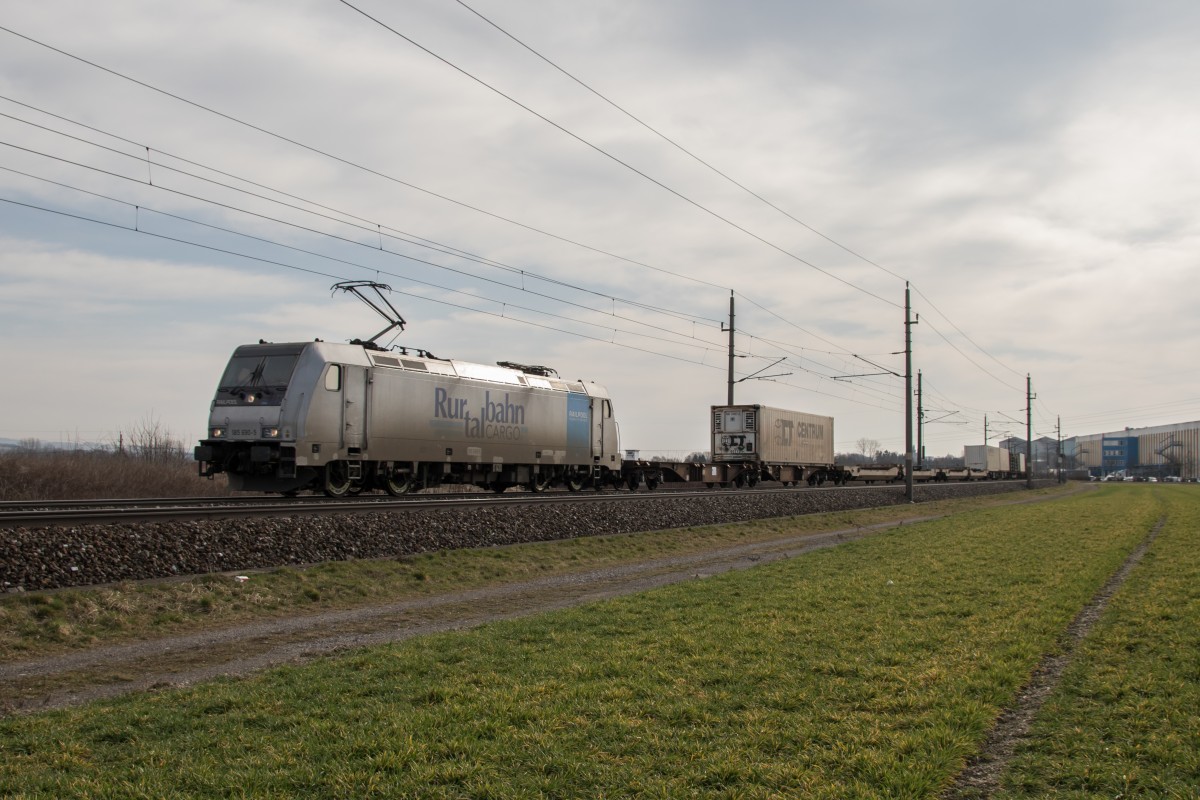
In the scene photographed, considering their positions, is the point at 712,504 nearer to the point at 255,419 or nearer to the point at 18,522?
the point at 255,419

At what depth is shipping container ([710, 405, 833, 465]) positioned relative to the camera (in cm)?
4647

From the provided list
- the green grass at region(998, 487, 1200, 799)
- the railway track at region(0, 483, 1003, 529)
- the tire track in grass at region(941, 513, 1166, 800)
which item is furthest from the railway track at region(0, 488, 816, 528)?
the green grass at region(998, 487, 1200, 799)

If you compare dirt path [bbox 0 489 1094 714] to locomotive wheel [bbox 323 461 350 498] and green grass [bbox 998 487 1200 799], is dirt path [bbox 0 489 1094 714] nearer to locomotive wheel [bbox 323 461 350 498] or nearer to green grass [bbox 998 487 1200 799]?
green grass [bbox 998 487 1200 799]

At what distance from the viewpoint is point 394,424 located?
24328 mm

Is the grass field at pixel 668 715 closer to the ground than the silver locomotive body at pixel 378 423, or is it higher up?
closer to the ground

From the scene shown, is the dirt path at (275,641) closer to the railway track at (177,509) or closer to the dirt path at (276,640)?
the dirt path at (276,640)

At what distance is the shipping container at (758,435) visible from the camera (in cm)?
4647

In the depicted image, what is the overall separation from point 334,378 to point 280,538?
8.92 metres

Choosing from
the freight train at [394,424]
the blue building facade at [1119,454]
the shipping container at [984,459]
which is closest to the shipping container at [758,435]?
the freight train at [394,424]

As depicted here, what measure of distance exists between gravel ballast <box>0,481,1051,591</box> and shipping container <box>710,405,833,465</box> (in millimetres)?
22210

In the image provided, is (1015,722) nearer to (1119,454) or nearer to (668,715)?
(668,715)

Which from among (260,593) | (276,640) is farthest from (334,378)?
(276,640)

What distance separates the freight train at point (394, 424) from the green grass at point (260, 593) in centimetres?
760

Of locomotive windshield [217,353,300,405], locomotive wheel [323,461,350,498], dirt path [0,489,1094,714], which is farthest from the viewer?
locomotive wheel [323,461,350,498]
